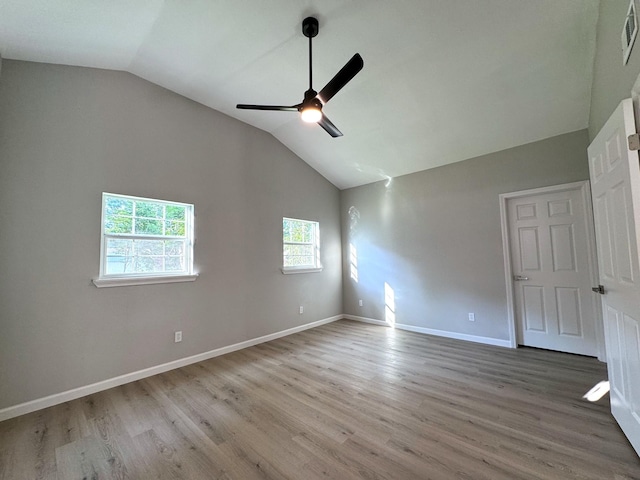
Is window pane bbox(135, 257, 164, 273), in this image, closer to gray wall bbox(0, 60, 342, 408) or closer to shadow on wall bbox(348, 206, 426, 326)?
gray wall bbox(0, 60, 342, 408)

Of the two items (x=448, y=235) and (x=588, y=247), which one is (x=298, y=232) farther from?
(x=588, y=247)

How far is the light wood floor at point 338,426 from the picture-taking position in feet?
5.20

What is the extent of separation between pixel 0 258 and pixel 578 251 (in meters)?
5.90

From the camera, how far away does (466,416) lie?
2051 mm

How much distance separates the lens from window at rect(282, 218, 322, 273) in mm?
4535

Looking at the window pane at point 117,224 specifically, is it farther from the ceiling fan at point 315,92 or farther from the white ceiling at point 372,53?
the ceiling fan at point 315,92

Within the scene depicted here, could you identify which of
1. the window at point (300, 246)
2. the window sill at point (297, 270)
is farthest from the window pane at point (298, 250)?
the window sill at point (297, 270)

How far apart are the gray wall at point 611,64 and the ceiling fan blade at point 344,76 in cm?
155

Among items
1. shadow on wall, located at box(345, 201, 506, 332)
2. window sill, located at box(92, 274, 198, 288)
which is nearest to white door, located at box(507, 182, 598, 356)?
shadow on wall, located at box(345, 201, 506, 332)

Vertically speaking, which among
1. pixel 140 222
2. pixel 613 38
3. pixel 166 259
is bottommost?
pixel 166 259

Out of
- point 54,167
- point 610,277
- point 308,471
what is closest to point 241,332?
point 308,471

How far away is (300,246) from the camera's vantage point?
15.8ft

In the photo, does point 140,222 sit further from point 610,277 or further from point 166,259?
point 610,277

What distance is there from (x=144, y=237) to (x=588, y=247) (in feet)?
17.0
